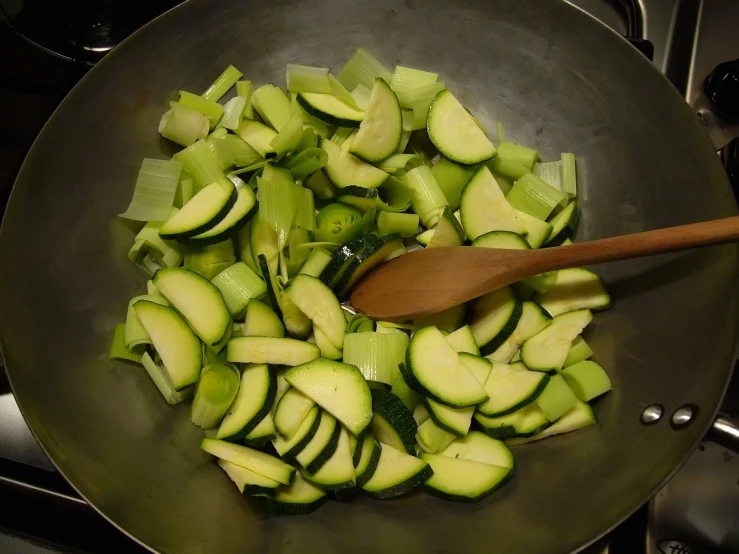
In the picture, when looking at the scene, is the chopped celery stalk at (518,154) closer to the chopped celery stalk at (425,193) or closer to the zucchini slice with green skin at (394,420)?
the chopped celery stalk at (425,193)

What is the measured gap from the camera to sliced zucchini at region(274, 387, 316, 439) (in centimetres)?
134

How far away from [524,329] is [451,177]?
50cm

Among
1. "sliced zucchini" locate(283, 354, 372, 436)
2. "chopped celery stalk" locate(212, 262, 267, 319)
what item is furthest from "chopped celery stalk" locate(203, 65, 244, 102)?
"sliced zucchini" locate(283, 354, 372, 436)

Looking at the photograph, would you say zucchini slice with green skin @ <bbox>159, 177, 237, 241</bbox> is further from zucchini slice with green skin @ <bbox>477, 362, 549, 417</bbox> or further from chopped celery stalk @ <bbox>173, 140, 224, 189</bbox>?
zucchini slice with green skin @ <bbox>477, 362, 549, 417</bbox>

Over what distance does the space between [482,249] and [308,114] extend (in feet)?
2.23

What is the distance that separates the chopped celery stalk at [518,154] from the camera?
1.66 metres

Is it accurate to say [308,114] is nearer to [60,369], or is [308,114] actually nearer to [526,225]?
[526,225]

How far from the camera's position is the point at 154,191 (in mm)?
1571

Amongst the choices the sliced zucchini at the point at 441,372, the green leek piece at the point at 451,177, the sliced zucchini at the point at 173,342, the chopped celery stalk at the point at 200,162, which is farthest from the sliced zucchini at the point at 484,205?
the sliced zucchini at the point at 173,342

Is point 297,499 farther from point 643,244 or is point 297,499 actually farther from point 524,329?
point 643,244

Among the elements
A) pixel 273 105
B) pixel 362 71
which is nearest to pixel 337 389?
pixel 273 105

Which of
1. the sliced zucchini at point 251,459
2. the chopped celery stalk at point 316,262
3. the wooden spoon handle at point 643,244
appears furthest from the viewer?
the chopped celery stalk at point 316,262

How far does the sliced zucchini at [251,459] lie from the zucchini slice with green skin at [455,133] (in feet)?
3.12

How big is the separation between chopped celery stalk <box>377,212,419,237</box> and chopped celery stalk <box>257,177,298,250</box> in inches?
9.7
